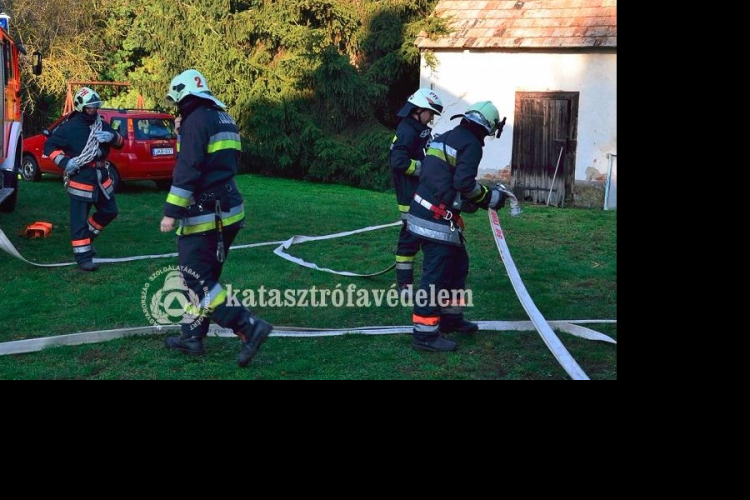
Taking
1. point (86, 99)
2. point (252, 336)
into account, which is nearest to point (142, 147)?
point (86, 99)

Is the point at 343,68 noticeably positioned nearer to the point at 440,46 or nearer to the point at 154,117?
the point at 440,46

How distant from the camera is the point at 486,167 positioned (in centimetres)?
1608

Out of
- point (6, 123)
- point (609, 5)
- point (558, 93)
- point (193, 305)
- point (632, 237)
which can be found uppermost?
point (609, 5)

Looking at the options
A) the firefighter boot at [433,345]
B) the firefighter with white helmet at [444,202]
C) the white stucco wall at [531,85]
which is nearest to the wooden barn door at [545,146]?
the white stucco wall at [531,85]

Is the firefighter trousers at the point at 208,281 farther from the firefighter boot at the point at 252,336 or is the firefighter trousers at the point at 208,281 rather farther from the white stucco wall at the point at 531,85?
the white stucco wall at the point at 531,85

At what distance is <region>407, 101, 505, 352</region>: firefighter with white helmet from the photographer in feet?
19.0

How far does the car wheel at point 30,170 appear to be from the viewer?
16.3 meters

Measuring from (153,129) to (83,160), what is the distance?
7.40 meters

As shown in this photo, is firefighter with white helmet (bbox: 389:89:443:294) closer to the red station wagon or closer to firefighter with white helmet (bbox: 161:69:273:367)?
firefighter with white helmet (bbox: 161:69:273:367)

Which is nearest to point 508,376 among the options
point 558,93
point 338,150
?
point 558,93

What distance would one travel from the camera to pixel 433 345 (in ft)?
19.3

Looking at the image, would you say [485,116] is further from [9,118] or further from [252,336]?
[9,118]

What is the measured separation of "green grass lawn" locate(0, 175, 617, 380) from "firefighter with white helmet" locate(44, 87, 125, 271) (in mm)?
356

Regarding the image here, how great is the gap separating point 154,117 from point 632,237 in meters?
11.6
